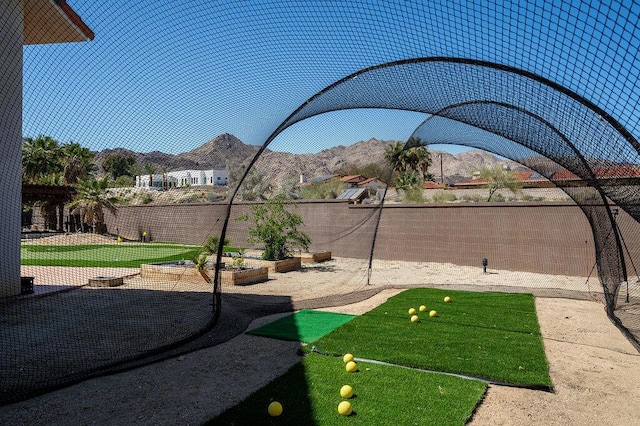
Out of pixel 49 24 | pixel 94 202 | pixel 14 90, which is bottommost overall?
pixel 94 202

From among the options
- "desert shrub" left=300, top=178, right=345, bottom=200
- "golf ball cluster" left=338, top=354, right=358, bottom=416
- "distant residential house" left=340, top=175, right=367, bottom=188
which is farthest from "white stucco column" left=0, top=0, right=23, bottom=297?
"distant residential house" left=340, top=175, right=367, bottom=188

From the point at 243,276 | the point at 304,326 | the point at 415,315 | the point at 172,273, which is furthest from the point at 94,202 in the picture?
the point at 415,315

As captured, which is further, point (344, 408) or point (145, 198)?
point (145, 198)

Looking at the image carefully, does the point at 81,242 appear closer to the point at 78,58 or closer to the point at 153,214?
the point at 153,214

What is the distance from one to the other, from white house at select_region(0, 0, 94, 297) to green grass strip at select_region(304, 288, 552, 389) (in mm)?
6546

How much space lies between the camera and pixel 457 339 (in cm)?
601

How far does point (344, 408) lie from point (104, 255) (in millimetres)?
16090

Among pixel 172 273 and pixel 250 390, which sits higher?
pixel 172 273

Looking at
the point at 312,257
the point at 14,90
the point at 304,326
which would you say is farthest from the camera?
the point at 312,257

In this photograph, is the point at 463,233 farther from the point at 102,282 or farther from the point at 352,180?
the point at 352,180

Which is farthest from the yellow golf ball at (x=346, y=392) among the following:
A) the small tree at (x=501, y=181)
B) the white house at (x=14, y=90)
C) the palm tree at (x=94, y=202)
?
the small tree at (x=501, y=181)

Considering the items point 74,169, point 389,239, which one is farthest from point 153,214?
point 389,239

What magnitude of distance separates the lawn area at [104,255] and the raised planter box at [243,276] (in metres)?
1.95

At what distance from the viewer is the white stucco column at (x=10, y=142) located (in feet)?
25.0
